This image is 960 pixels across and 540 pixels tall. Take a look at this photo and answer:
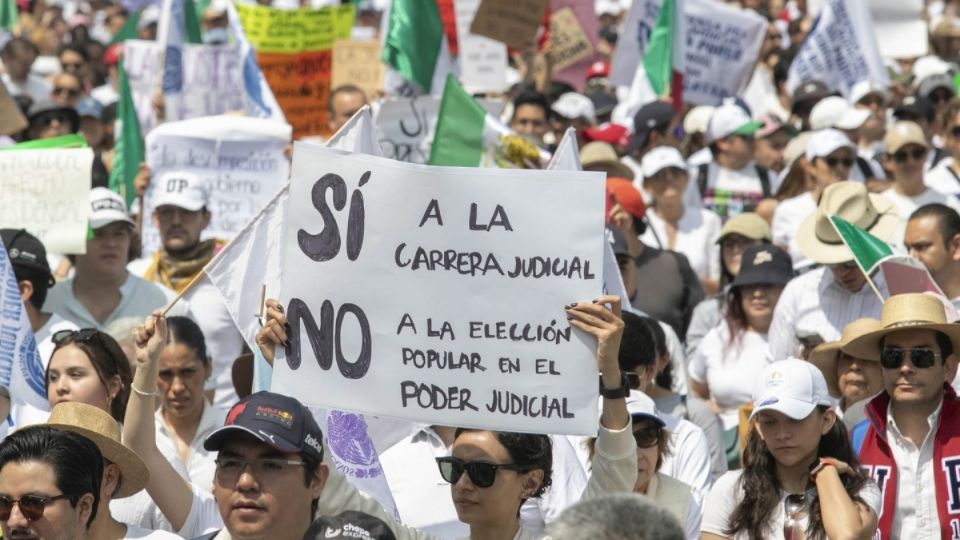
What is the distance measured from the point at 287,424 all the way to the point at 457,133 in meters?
4.30

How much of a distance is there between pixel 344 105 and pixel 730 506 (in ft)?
22.8

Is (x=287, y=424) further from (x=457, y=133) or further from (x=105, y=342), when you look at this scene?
(x=457, y=133)

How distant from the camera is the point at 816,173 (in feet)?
36.3

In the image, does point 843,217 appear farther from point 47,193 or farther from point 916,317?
point 47,193

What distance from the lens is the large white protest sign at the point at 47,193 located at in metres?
8.80

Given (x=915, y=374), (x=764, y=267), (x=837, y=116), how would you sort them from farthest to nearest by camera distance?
(x=837, y=116), (x=764, y=267), (x=915, y=374)

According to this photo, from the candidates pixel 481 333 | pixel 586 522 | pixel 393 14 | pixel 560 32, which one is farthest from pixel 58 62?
pixel 586 522

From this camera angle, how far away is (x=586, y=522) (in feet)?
12.1

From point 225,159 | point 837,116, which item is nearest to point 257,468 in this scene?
point 225,159

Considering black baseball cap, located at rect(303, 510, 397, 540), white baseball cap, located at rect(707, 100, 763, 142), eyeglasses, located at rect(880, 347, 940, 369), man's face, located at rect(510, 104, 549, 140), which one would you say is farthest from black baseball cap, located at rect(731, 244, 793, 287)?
black baseball cap, located at rect(303, 510, 397, 540)

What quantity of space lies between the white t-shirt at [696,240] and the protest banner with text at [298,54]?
3034 mm

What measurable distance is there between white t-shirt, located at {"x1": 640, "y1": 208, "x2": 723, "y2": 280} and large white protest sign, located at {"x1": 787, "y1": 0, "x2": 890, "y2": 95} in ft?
12.3

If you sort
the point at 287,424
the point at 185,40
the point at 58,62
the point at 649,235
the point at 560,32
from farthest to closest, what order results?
the point at 58,62 → the point at 560,32 → the point at 185,40 → the point at 649,235 → the point at 287,424

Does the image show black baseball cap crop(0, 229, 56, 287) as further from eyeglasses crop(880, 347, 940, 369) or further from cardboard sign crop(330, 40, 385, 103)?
cardboard sign crop(330, 40, 385, 103)
